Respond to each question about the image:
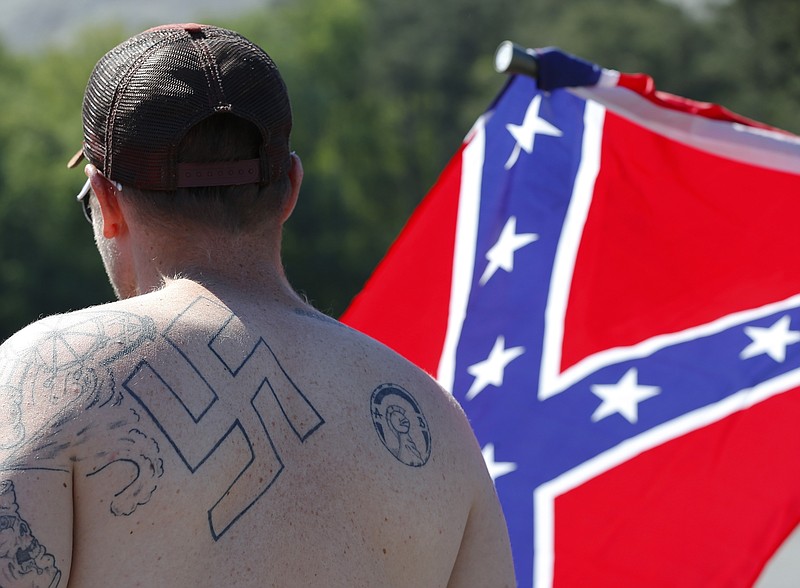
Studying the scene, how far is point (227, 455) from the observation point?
154 cm

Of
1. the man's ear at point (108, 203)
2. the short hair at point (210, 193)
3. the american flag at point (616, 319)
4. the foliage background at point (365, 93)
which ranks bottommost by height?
the foliage background at point (365, 93)

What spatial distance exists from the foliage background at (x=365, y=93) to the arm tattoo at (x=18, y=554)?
25190mm

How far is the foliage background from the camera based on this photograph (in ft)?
115

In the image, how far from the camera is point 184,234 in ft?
5.51

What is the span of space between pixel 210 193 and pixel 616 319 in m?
1.88

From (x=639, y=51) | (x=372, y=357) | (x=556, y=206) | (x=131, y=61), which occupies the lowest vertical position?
(x=639, y=51)

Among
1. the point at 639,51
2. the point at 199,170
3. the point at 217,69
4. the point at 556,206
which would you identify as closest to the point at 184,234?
the point at 199,170

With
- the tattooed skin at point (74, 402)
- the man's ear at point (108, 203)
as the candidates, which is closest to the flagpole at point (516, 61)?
the man's ear at point (108, 203)

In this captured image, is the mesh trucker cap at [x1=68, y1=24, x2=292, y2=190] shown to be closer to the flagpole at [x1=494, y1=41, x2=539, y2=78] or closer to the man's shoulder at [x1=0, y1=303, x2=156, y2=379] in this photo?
the man's shoulder at [x1=0, y1=303, x2=156, y2=379]

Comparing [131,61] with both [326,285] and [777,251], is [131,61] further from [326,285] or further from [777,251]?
[326,285]

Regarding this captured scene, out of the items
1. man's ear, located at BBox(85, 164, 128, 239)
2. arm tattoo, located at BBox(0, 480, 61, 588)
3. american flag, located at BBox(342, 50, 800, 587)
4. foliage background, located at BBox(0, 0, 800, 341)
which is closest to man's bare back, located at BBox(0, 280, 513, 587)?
arm tattoo, located at BBox(0, 480, 61, 588)

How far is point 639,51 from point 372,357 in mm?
43768

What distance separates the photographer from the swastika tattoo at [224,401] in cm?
151

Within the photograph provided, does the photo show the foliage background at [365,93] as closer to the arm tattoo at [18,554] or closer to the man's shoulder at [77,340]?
the man's shoulder at [77,340]
